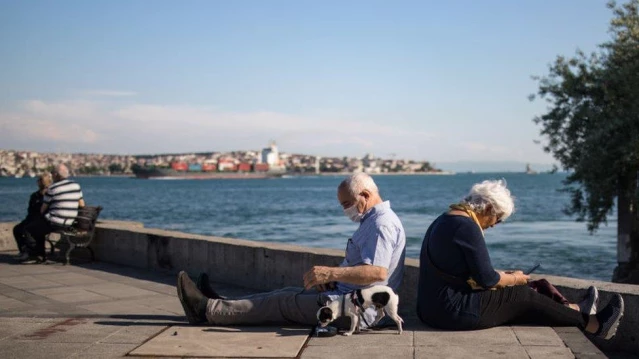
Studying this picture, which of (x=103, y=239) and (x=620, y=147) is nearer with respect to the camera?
(x=103, y=239)

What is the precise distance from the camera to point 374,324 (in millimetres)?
5312

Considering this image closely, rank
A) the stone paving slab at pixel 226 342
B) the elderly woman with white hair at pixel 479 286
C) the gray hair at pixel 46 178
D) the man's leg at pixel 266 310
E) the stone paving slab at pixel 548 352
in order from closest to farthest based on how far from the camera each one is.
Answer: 1. the stone paving slab at pixel 548 352
2. the stone paving slab at pixel 226 342
3. the elderly woman with white hair at pixel 479 286
4. the man's leg at pixel 266 310
5. the gray hair at pixel 46 178

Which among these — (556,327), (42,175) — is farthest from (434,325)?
(42,175)

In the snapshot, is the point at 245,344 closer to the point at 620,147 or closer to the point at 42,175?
the point at 42,175

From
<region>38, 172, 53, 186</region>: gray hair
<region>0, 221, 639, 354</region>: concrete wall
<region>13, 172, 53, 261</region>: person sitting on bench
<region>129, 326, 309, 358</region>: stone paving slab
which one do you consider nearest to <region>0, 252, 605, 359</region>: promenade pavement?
<region>129, 326, 309, 358</region>: stone paving slab

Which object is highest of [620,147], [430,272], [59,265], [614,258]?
[620,147]

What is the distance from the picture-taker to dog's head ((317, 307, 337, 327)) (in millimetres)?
5094

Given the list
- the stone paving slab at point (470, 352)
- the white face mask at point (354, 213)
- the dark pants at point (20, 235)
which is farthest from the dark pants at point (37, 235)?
the stone paving slab at point (470, 352)

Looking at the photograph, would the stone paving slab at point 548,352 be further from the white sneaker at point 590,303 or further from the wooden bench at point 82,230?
the wooden bench at point 82,230

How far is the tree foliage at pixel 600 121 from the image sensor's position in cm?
1960

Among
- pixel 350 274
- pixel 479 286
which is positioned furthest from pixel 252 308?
pixel 479 286

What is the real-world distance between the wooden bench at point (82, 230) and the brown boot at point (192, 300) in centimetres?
546

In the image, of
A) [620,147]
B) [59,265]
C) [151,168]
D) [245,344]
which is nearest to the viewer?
[245,344]

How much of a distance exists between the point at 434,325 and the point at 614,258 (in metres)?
27.7
